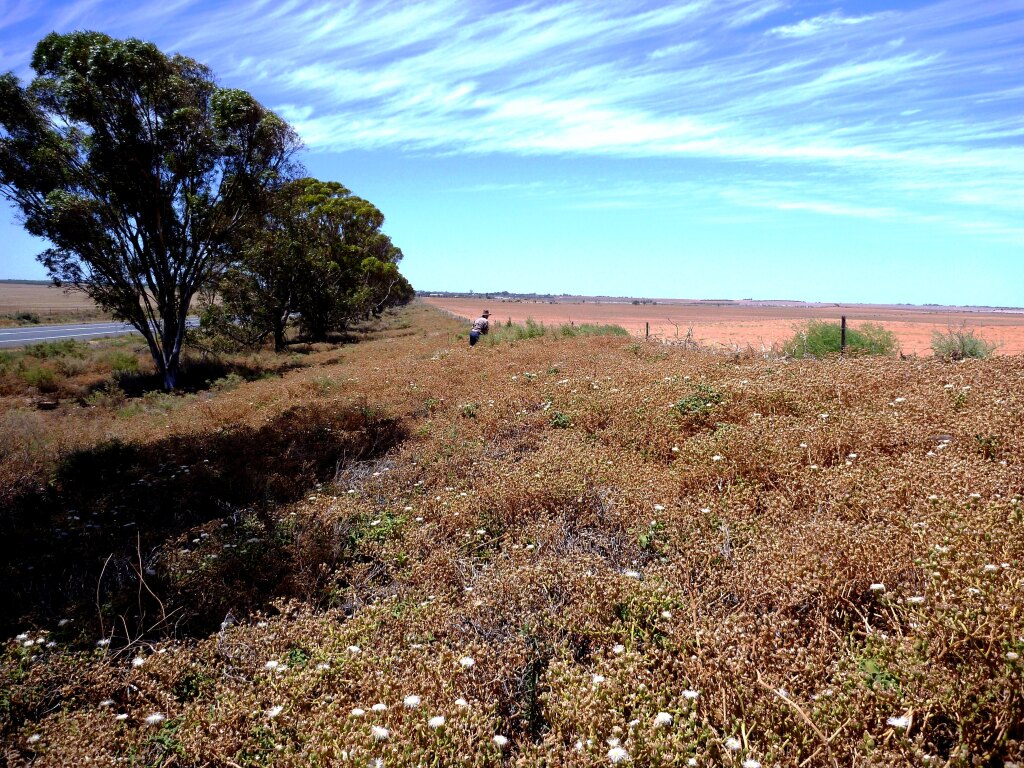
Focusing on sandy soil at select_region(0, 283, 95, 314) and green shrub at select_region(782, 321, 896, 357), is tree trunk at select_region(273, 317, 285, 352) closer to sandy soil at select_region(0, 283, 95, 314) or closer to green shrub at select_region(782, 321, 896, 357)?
sandy soil at select_region(0, 283, 95, 314)

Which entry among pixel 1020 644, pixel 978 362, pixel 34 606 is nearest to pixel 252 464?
pixel 34 606

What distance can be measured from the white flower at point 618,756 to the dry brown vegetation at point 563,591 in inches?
2.2

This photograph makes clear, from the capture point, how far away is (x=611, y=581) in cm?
347

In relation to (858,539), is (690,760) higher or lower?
lower

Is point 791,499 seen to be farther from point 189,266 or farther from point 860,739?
point 189,266

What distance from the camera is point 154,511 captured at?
19.5ft

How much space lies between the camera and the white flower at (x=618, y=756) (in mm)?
2250

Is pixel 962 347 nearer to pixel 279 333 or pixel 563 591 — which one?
pixel 563 591

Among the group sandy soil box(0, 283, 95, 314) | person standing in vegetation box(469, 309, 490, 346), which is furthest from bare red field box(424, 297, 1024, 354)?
sandy soil box(0, 283, 95, 314)

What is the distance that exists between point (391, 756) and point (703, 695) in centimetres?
133

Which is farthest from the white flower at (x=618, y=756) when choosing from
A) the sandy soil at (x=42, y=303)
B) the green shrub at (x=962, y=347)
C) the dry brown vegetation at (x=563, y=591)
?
the sandy soil at (x=42, y=303)

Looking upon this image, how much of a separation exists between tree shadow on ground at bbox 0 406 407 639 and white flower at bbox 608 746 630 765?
109 inches

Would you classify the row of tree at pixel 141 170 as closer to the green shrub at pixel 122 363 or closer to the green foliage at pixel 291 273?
the green foliage at pixel 291 273

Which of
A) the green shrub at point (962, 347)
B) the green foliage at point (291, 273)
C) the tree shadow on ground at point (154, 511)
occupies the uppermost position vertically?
the green foliage at point (291, 273)
